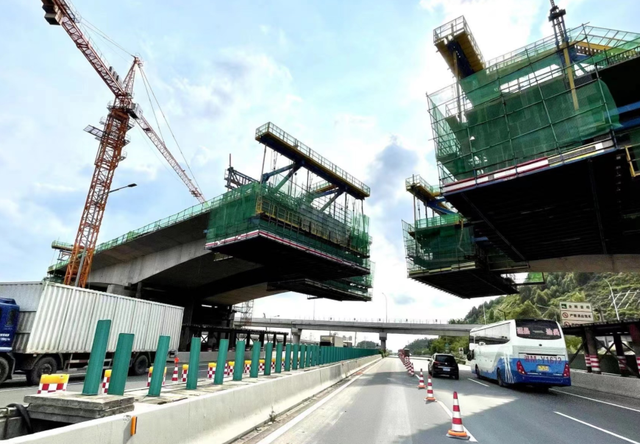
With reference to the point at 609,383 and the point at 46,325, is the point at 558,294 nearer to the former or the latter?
the point at 609,383

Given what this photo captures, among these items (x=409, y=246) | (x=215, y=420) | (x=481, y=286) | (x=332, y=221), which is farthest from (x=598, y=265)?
(x=215, y=420)

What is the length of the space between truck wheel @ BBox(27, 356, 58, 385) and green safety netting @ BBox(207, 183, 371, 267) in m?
17.6

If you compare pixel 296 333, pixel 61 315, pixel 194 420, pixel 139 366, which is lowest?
pixel 139 366

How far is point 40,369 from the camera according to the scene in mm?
14023

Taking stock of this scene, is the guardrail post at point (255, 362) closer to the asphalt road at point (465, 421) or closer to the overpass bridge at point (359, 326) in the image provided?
the asphalt road at point (465, 421)

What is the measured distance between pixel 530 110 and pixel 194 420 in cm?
2158

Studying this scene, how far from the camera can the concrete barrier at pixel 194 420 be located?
11.5ft

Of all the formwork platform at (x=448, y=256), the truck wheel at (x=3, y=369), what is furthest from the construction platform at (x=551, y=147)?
the truck wheel at (x=3, y=369)

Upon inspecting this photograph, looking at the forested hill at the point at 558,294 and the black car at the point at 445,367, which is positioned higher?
the forested hill at the point at 558,294

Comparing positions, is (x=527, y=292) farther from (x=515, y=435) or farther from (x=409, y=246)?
(x=515, y=435)

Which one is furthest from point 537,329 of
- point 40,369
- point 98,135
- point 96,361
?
point 98,135

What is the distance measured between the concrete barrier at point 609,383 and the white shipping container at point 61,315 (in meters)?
22.4

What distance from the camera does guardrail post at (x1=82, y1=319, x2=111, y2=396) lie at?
15.6 feet

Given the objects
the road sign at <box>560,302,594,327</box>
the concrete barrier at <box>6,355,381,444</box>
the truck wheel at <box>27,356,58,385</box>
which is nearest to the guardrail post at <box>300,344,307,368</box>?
the concrete barrier at <box>6,355,381,444</box>
